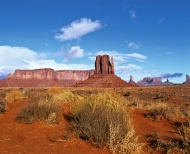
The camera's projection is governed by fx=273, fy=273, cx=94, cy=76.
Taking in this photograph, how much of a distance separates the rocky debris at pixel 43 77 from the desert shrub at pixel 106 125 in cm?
15984

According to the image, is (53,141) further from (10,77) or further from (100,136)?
(10,77)

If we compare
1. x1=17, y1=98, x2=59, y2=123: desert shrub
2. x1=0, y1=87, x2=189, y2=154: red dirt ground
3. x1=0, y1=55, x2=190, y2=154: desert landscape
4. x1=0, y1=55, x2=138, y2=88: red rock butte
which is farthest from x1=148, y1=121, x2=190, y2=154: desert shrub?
x1=0, y1=55, x2=138, y2=88: red rock butte

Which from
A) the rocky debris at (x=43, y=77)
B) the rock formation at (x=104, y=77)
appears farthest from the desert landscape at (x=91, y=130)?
the rocky debris at (x=43, y=77)

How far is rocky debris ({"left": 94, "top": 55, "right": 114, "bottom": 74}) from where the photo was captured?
423 feet

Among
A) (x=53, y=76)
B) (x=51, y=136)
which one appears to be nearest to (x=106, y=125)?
(x=51, y=136)

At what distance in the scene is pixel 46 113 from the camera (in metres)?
9.27

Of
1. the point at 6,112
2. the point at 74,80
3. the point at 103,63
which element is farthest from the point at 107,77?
the point at 6,112

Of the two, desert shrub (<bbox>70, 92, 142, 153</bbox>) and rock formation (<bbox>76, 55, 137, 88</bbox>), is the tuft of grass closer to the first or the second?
desert shrub (<bbox>70, 92, 142, 153</bbox>)

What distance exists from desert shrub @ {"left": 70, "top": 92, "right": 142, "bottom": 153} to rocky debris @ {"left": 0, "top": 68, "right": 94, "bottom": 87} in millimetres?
159837

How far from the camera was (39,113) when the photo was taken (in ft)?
30.1

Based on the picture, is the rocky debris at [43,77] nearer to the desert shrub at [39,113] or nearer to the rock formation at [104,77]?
the rock formation at [104,77]

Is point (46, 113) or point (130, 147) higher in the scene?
point (46, 113)

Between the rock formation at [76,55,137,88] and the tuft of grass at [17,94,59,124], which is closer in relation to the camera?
the tuft of grass at [17,94,59,124]

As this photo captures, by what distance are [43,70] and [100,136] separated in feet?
586
